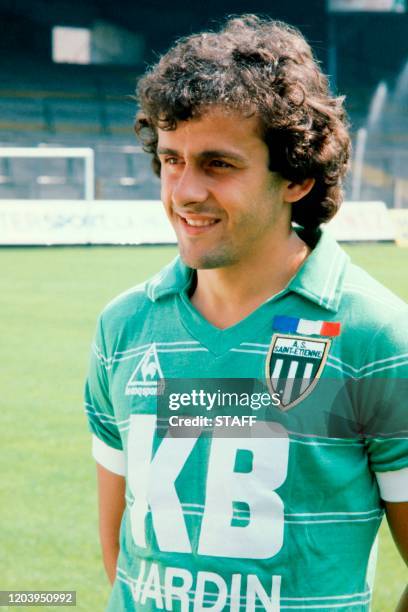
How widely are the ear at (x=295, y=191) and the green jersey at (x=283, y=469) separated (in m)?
0.23

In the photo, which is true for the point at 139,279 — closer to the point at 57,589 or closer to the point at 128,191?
the point at 57,589

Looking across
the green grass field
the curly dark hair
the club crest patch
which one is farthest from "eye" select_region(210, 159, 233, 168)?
the green grass field

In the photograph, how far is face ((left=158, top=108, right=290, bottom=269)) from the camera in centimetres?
205

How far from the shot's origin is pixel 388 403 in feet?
6.40

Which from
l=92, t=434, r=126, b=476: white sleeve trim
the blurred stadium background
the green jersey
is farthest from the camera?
the blurred stadium background

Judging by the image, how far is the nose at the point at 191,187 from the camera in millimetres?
2045

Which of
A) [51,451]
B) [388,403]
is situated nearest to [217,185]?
[388,403]

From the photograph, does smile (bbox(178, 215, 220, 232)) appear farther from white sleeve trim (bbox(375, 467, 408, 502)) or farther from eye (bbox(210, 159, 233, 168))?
white sleeve trim (bbox(375, 467, 408, 502))

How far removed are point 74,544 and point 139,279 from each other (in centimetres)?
1079

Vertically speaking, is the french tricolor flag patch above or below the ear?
below

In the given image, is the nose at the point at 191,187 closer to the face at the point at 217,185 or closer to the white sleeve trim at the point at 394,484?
the face at the point at 217,185

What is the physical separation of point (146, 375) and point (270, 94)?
65 centimetres

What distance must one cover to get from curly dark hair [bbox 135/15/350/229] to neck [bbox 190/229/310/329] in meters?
0.17

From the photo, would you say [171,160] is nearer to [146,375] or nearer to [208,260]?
[208,260]
